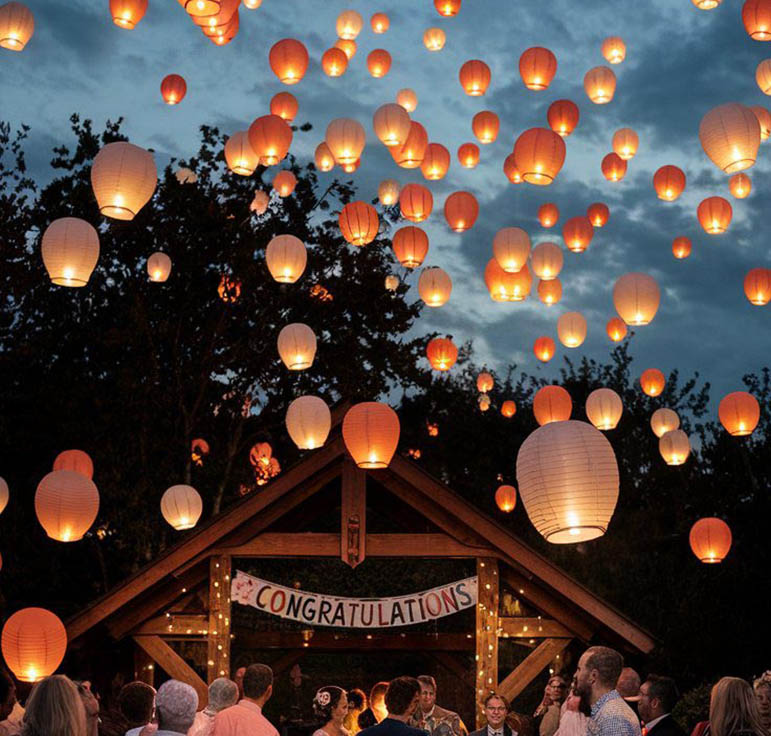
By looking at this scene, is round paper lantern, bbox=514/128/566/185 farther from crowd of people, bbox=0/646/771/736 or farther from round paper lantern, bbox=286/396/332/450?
crowd of people, bbox=0/646/771/736

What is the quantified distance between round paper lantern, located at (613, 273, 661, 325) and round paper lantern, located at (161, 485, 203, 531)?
5.29 meters

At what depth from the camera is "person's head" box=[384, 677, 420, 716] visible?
5211 mm

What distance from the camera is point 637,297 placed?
1166 cm

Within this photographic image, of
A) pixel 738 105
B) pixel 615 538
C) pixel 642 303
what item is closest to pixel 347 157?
pixel 642 303

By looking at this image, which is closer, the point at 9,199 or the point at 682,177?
the point at 682,177

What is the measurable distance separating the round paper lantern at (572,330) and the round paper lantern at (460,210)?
2657mm

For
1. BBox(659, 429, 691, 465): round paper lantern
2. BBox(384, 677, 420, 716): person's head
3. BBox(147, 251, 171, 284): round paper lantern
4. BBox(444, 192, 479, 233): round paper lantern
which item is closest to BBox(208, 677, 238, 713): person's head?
BBox(384, 677, 420, 716): person's head

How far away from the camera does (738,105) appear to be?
955cm

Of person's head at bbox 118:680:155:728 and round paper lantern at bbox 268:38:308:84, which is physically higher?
round paper lantern at bbox 268:38:308:84

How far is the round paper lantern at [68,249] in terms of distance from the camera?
30.2 feet

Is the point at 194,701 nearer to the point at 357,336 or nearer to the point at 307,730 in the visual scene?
the point at 307,730

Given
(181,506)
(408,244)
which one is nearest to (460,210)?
(408,244)

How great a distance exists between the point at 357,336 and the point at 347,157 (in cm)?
802

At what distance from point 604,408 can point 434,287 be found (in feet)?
11.4
